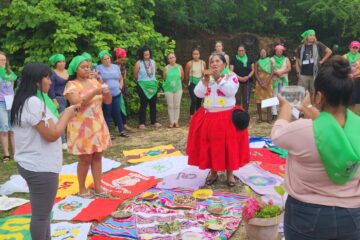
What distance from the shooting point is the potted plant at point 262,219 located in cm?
361

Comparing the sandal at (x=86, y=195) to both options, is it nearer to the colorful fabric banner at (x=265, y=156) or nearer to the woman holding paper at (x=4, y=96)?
the woman holding paper at (x=4, y=96)

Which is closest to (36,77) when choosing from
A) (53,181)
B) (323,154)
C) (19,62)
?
(53,181)

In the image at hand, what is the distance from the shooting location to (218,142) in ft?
16.1

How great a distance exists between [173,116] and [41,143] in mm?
5725

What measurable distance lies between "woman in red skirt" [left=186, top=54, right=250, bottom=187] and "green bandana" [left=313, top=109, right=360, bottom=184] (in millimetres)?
2866

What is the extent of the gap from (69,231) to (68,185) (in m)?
1.42

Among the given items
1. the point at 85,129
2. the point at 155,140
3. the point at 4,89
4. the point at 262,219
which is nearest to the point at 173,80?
the point at 155,140

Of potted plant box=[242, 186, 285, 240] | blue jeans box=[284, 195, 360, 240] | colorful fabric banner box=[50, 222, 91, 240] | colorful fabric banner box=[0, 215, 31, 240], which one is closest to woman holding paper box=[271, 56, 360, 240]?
blue jeans box=[284, 195, 360, 240]

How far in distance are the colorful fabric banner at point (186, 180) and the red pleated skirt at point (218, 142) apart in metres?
0.36

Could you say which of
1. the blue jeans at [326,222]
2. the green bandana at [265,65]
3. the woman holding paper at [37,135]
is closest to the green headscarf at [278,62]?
the green bandana at [265,65]

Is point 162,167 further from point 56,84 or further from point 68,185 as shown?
point 56,84

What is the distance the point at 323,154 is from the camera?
198cm

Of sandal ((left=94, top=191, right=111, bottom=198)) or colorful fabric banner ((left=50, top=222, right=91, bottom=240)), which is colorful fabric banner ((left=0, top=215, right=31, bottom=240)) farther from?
sandal ((left=94, top=191, right=111, bottom=198))

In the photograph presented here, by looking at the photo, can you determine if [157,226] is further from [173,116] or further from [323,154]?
[173,116]
